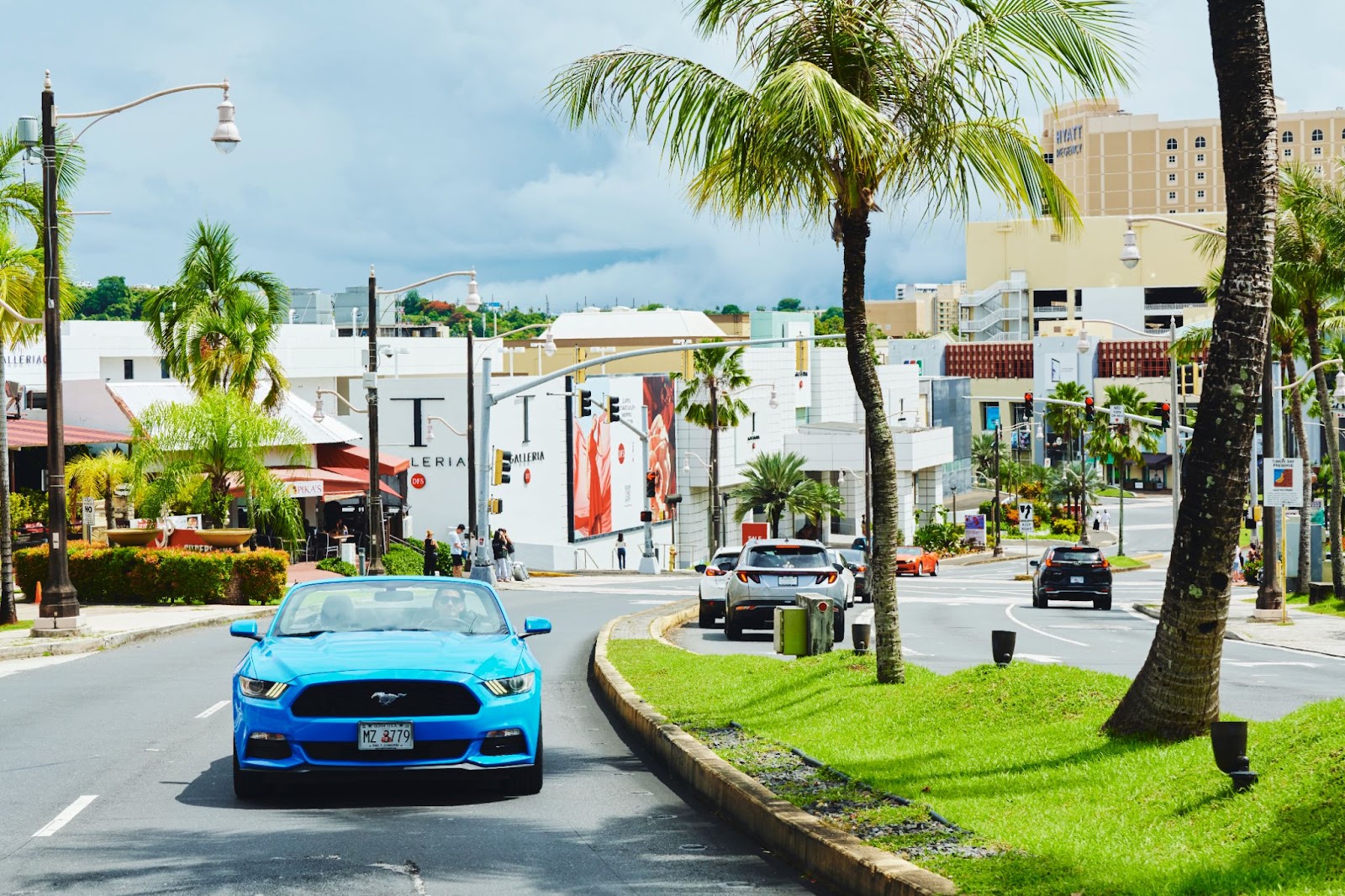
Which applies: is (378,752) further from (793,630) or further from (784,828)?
(793,630)

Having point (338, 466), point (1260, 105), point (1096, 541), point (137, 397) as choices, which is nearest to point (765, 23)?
point (1260, 105)

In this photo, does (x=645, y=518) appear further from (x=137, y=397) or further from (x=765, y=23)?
(x=765, y=23)

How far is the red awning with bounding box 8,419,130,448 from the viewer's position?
41875 millimetres

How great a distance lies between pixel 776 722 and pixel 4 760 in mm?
6176

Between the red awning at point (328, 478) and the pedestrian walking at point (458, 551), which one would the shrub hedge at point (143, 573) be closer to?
the red awning at point (328, 478)

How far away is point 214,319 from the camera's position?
43250 millimetres

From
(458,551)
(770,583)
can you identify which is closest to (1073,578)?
(770,583)

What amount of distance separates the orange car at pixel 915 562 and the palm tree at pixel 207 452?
104 feet

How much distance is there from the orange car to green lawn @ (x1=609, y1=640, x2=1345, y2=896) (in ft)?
169

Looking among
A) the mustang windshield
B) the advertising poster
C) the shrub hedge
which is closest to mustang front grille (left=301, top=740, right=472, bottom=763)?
the mustang windshield

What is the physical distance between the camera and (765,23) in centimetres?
1516

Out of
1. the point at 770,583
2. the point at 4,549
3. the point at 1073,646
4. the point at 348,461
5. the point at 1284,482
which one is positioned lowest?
the point at 1073,646

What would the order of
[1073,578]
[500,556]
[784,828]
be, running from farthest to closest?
Result: 1. [500,556]
2. [1073,578]
3. [784,828]

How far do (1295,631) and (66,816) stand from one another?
27711 millimetres
